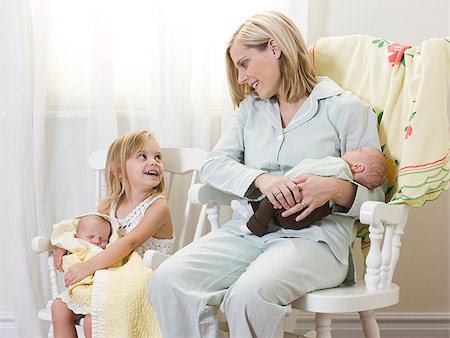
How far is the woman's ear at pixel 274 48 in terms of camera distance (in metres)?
2.04

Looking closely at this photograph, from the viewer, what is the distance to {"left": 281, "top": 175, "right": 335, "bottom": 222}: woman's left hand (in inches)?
72.6

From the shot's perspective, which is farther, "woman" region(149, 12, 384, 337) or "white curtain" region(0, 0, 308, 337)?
"white curtain" region(0, 0, 308, 337)

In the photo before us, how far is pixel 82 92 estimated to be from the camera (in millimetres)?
2588

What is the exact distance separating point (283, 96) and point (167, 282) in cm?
65

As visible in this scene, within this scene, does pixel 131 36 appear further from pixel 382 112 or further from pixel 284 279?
pixel 284 279

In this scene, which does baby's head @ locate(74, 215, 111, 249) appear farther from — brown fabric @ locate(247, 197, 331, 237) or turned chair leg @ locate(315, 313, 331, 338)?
turned chair leg @ locate(315, 313, 331, 338)

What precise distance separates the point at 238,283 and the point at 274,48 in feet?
2.32

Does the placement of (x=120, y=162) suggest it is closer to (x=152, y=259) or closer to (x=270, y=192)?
(x=152, y=259)

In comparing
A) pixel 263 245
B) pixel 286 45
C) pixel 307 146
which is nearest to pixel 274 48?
pixel 286 45

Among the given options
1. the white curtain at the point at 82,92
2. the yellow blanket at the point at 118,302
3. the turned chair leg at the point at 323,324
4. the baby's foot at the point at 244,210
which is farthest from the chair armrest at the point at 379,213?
the white curtain at the point at 82,92

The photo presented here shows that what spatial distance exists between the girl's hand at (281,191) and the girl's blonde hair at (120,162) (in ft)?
1.73

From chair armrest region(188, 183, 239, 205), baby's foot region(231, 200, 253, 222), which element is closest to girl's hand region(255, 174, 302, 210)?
baby's foot region(231, 200, 253, 222)

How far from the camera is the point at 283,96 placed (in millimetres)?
2086

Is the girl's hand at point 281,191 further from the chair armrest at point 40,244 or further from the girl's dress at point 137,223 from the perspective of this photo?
the chair armrest at point 40,244
